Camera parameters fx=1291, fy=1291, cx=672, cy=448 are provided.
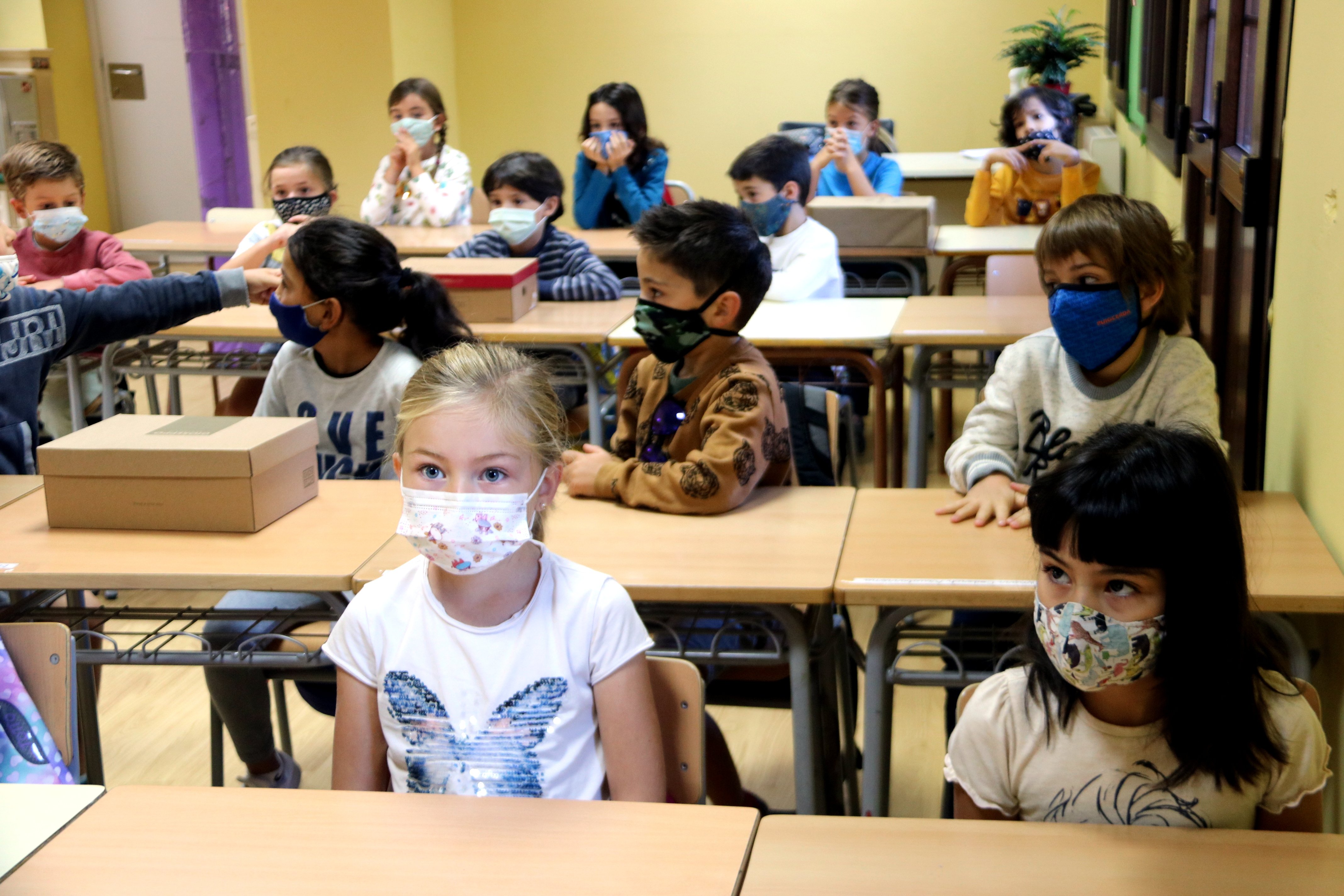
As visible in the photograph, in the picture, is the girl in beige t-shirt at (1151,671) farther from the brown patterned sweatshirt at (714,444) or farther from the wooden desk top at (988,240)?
the wooden desk top at (988,240)

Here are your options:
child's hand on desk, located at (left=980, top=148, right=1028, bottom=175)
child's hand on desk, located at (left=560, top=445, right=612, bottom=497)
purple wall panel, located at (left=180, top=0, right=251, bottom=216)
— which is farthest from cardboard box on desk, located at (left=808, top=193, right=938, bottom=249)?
purple wall panel, located at (left=180, top=0, right=251, bottom=216)

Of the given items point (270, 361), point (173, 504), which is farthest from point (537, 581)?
point (270, 361)

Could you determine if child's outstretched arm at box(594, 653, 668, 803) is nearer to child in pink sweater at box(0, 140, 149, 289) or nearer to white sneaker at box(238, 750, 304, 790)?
white sneaker at box(238, 750, 304, 790)

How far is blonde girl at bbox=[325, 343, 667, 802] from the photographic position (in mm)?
1512

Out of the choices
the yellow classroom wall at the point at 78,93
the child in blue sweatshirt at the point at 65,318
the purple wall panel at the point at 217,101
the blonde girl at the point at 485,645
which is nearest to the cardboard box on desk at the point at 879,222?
the child in blue sweatshirt at the point at 65,318

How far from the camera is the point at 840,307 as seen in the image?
3744 millimetres

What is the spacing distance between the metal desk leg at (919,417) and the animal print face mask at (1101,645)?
192cm

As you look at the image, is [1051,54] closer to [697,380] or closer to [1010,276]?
[1010,276]

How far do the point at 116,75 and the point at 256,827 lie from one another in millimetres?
8487

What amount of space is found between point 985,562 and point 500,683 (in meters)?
0.80

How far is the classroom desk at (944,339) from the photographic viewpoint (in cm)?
328

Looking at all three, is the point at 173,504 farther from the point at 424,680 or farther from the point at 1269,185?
the point at 1269,185

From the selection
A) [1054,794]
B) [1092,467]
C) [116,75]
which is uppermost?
[116,75]

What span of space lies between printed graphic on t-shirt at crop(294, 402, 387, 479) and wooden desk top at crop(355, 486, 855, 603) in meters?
0.52
